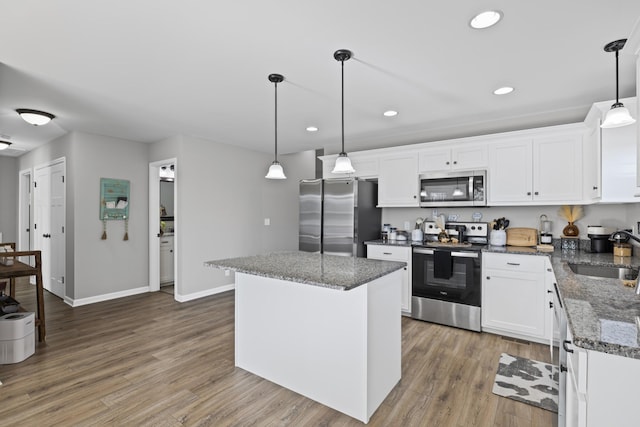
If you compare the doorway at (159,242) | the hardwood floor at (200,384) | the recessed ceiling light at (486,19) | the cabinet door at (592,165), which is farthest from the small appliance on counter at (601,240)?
the doorway at (159,242)

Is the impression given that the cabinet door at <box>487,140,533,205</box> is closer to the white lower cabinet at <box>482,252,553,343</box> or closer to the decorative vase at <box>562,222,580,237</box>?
the decorative vase at <box>562,222,580,237</box>

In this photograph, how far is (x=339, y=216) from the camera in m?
4.43

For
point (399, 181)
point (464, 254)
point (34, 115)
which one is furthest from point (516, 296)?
point (34, 115)

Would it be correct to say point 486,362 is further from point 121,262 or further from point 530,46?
point 121,262

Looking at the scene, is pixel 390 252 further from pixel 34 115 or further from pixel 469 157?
pixel 34 115

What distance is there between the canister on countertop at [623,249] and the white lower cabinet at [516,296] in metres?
0.55

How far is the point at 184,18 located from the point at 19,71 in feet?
5.75

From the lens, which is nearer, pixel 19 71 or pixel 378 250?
pixel 19 71

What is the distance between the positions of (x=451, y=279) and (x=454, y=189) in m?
1.09

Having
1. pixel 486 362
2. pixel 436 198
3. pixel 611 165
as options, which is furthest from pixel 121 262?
pixel 611 165

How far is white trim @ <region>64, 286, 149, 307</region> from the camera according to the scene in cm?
434

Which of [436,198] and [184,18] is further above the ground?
[184,18]

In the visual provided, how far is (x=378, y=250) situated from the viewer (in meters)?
4.09

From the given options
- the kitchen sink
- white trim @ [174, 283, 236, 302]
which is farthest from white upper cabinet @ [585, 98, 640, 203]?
white trim @ [174, 283, 236, 302]
